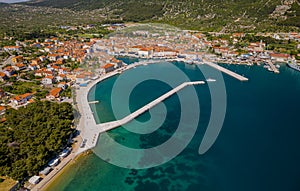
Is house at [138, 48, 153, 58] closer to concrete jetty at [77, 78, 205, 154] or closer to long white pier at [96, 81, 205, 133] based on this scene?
long white pier at [96, 81, 205, 133]

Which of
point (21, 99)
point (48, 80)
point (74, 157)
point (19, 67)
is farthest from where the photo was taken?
point (19, 67)

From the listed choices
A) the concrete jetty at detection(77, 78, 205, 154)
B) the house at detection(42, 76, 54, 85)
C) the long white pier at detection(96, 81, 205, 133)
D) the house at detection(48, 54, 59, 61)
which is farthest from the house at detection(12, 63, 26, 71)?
the long white pier at detection(96, 81, 205, 133)

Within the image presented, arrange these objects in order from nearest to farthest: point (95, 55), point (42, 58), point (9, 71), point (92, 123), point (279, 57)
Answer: point (92, 123)
point (9, 71)
point (42, 58)
point (279, 57)
point (95, 55)

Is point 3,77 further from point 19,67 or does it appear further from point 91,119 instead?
point 91,119

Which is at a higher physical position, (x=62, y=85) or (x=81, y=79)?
(x=62, y=85)

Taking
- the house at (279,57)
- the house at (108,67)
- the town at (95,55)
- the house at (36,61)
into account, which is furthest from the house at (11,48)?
the house at (279,57)

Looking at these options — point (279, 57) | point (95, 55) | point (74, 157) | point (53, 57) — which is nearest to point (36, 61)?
point (53, 57)
